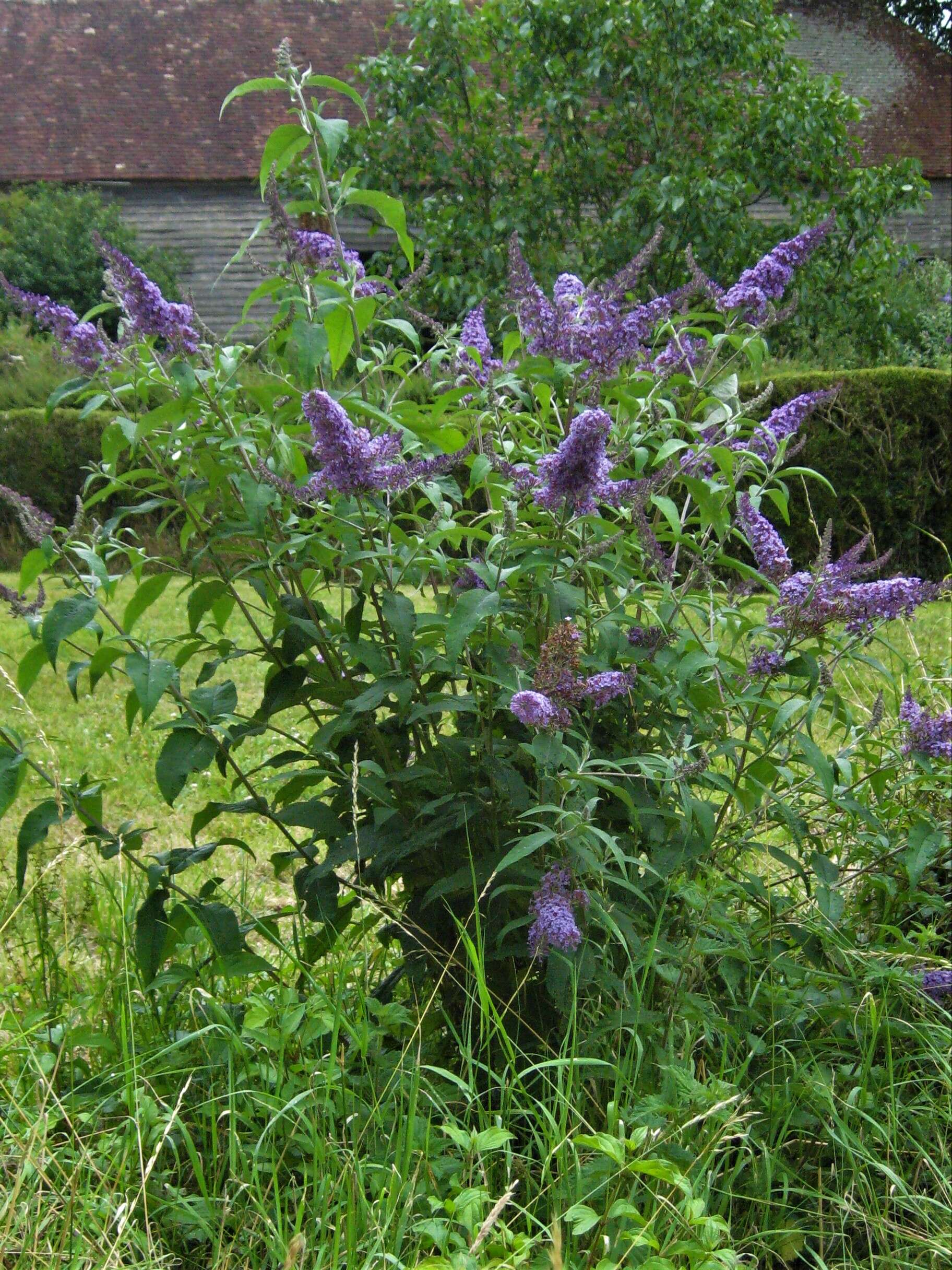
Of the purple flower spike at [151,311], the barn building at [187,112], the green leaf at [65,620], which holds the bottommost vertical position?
the barn building at [187,112]

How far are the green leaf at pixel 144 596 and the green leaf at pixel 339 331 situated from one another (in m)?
0.53

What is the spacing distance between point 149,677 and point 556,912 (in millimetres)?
845

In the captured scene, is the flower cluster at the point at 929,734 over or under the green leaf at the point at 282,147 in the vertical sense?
under

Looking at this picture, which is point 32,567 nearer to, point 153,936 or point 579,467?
point 153,936

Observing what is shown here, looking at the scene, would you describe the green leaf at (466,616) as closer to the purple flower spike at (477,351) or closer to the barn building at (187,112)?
the purple flower spike at (477,351)

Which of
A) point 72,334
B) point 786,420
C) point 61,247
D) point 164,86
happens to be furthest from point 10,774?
point 164,86

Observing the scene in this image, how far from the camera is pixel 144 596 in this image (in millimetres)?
2312

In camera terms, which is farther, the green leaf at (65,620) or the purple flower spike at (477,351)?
the purple flower spike at (477,351)

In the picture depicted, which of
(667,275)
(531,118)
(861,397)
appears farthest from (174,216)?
(861,397)

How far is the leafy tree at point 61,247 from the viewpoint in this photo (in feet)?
59.0

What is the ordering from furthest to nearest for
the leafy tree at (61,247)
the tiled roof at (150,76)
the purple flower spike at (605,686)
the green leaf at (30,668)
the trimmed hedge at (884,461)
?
the tiled roof at (150,76) → the leafy tree at (61,247) → the trimmed hedge at (884,461) → the green leaf at (30,668) → the purple flower spike at (605,686)

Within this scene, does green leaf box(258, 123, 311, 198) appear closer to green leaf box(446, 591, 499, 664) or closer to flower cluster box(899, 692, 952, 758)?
green leaf box(446, 591, 499, 664)

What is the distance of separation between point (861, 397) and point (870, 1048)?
7.40 m

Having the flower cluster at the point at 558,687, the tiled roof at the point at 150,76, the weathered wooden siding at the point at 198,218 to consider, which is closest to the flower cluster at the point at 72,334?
the flower cluster at the point at 558,687
